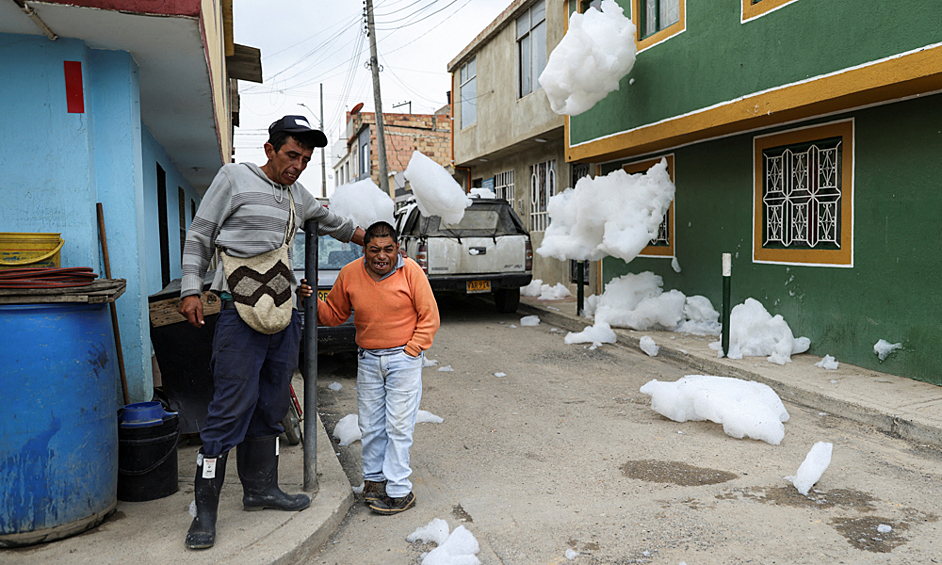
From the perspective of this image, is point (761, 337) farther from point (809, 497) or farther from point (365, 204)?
point (365, 204)

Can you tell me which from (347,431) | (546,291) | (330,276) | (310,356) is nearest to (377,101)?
(546,291)

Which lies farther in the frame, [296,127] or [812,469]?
[812,469]

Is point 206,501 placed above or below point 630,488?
above

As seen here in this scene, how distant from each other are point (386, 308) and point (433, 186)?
270cm

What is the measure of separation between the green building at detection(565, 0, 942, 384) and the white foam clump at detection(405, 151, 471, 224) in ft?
12.1

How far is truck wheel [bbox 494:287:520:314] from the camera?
39.7 ft

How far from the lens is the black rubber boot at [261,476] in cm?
347

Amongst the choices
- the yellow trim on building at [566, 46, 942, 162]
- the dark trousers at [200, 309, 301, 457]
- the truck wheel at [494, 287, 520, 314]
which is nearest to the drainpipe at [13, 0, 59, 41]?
the dark trousers at [200, 309, 301, 457]

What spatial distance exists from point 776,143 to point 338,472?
6560 mm

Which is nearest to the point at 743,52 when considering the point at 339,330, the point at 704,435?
the point at 704,435

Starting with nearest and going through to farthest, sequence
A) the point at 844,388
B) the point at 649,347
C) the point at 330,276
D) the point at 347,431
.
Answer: the point at 347,431
the point at 844,388
the point at 330,276
the point at 649,347

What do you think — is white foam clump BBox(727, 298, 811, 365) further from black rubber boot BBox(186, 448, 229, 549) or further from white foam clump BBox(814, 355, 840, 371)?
black rubber boot BBox(186, 448, 229, 549)

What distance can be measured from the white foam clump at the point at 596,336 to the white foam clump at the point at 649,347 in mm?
731

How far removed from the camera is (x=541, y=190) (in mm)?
15891
